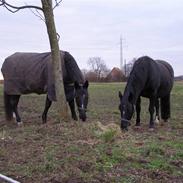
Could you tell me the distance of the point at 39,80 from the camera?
13.8 m

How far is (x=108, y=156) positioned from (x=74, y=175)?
3.44 feet

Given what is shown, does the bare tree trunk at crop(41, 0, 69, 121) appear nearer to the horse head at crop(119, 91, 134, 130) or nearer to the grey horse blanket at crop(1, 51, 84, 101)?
the grey horse blanket at crop(1, 51, 84, 101)

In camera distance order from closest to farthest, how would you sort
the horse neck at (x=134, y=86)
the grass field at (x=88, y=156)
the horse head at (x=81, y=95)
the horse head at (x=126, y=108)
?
the grass field at (x=88, y=156) < the horse head at (x=126, y=108) < the horse neck at (x=134, y=86) < the horse head at (x=81, y=95)

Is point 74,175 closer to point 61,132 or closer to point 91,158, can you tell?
point 91,158

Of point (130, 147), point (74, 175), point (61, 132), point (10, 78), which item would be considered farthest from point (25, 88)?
point (74, 175)

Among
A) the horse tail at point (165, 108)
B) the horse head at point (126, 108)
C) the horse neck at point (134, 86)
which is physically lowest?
the horse tail at point (165, 108)

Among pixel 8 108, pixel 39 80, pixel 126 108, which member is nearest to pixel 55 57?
pixel 39 80

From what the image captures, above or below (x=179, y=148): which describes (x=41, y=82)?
above

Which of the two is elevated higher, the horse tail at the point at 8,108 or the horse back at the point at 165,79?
the horse back at the point at 165,79

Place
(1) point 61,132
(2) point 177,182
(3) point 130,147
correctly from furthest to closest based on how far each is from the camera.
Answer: (1) point 61,132 → (3) point 130,147 → (2) point 177,182

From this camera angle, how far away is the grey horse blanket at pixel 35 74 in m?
13.5

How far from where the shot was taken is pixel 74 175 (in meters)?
7.18

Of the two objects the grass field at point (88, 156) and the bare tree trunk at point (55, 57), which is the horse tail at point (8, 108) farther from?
the grass field at point (88, 156)

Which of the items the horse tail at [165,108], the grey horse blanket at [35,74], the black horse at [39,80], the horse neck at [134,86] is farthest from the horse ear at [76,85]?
the horse tail at [165,108]
